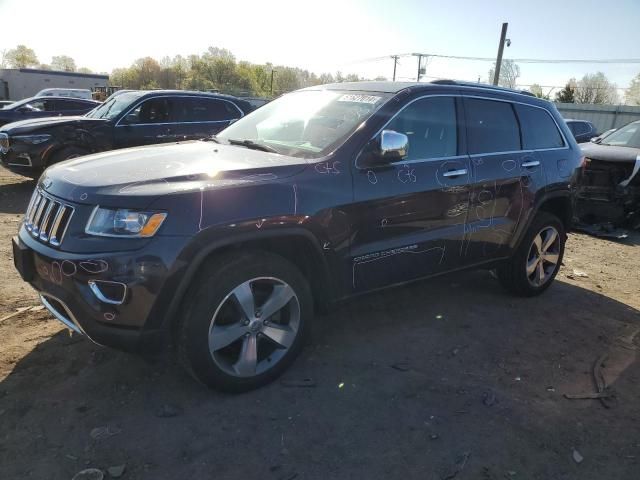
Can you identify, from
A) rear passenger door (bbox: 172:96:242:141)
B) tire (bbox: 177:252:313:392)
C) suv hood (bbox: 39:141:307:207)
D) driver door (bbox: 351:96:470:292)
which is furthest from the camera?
rear passenger door (bbox: 172:96:242:141)

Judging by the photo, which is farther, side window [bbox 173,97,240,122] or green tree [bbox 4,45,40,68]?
green tree [bbox 4,45,40,68]

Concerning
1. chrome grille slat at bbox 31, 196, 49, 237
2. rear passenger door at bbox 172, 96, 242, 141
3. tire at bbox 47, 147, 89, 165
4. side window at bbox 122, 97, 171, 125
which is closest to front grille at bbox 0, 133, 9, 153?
tire at bbox 47, 147, 89, 165

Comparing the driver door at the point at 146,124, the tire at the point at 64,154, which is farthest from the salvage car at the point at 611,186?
the tire at the point at 64,154

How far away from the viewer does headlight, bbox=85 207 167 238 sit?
248 centimetres

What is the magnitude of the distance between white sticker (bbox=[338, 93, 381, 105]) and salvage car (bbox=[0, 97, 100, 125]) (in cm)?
1173

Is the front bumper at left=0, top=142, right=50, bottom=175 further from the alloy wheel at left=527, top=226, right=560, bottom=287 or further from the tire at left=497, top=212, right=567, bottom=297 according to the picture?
the alloy wheel at left=527, top=226, right=560, bottom=287

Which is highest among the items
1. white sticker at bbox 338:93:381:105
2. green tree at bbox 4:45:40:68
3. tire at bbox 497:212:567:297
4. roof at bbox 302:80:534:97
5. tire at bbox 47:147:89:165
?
green tree at bbox 4:45:40:68

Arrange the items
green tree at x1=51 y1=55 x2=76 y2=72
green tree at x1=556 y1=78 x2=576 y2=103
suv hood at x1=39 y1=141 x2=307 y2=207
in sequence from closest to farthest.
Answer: suv hood at x1=39 y1=141 x2=307 y2=207, green tree at x1=556 y1=78 x2=576 y2=103, green tree at x1=51 y1=55 x2=76 y2=72

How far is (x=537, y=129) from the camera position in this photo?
182 inches

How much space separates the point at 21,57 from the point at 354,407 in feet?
375

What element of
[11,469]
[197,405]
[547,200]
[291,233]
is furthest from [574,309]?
[11,469]

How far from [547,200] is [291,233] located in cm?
291

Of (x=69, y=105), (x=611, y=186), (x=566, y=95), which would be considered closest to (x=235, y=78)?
(x=566, y=95)

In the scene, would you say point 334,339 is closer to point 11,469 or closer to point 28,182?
point 11,469
